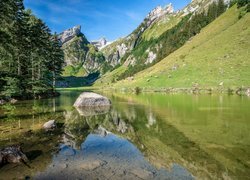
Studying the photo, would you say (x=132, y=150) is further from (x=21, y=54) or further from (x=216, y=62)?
(x=216, y=62)

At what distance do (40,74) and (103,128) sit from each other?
53397mm

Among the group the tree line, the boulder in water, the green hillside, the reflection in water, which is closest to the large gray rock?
the tree line

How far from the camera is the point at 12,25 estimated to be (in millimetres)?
50406

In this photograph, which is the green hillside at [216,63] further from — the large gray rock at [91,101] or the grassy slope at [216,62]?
the large gray rock at [91,101]

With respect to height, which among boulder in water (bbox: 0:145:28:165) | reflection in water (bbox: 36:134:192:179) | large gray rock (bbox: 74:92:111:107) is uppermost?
large gray rock (bbox: 74:92:111:107)

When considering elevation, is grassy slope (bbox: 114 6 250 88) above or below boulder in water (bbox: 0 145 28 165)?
above

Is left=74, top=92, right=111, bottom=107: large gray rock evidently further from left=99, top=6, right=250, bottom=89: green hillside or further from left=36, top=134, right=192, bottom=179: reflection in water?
left=99, top=6, right=250, bottom=89: green hillside

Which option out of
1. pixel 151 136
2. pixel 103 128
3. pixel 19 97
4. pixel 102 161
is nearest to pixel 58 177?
pixel 102 161

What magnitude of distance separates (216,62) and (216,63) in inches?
34.3

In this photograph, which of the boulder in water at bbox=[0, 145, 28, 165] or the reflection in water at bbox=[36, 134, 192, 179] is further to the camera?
the boulder in water at bbox=[0, 145, 28, 165]

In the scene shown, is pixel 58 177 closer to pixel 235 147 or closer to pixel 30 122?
pixel 235 147

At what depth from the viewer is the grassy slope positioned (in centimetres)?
8637

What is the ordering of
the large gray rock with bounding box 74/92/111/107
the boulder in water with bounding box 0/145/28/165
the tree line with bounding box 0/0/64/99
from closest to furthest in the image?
the boulder in water with bounding box 0/145/28/165, the tree line with bounding box 0/0/64/99, the large gray rock with bounding box 74/92/111/107

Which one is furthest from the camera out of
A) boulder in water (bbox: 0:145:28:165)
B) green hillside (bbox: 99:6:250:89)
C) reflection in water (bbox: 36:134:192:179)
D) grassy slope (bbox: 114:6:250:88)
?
grassy slope (bbox: 114:6:250:88)
